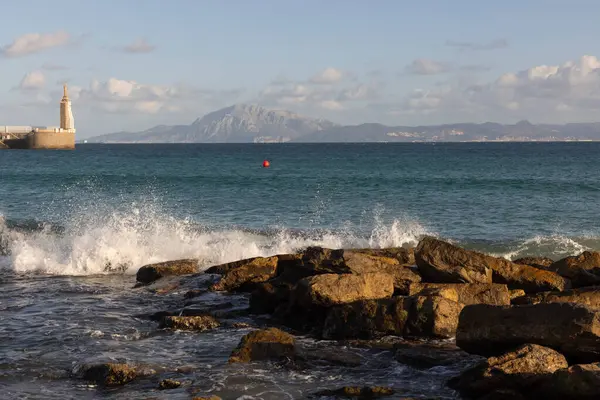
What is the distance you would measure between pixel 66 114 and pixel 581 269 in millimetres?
128585

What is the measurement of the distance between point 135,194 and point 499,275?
37914 millimetres

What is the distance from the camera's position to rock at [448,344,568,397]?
9859mm

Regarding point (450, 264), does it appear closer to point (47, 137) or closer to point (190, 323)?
point (190, 323)

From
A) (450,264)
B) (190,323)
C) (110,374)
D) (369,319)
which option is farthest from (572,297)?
(110,374)

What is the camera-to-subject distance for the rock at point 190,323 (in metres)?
14.3

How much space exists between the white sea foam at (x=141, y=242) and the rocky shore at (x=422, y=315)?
4.79m

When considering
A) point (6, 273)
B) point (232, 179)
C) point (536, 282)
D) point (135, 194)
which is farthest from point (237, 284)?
point (232, 179)

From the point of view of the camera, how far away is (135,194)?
50.1 meters

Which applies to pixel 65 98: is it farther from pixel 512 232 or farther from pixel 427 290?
pixel 427 290

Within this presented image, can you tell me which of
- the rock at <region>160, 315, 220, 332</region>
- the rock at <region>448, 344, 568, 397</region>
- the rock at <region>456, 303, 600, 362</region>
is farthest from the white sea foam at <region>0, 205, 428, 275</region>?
the rock at <region>448, 344, 568, 397</region>

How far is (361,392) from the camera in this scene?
10453 millimetres

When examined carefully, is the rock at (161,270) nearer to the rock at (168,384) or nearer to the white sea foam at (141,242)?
the white sea foam at (141,242)

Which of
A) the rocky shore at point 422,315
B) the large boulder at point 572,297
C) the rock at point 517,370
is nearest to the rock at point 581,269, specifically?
the rocky shore at point 422,315

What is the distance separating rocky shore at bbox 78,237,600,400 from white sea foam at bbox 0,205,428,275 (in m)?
4.79
